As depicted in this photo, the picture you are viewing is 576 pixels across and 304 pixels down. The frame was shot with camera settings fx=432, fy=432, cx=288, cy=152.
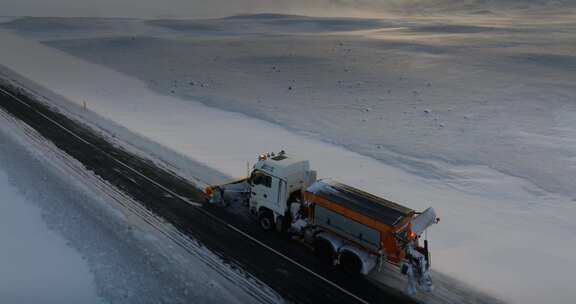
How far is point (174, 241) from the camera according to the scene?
1730 cm

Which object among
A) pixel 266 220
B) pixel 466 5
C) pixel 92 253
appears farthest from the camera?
pixel 466 5

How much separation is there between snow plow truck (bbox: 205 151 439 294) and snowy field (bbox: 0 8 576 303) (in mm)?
2775

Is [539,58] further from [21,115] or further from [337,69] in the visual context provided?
[21,115]

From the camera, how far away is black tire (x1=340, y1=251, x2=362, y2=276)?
15.3 meters

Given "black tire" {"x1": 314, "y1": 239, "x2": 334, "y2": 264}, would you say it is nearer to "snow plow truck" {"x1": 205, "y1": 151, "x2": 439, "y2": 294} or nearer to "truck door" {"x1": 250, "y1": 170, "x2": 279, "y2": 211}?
"snow plow truck" {"x1": 205, "y1": 151, "x2": 439, "y2": 294}

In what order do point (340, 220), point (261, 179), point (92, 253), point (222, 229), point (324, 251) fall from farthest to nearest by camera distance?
point (222, 229)
point (261, 179)
point (324, 251)
point (92, 253)
point (340, 220)

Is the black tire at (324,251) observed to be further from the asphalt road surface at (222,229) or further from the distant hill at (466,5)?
the distant hill at (466,5)

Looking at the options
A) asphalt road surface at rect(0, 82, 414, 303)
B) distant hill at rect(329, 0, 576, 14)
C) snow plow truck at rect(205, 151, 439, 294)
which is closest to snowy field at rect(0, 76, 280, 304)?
asphalt road surface at rect(0, 82, 414, 303)

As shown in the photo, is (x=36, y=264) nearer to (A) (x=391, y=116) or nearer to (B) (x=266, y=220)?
(B) (x=266, y=220)

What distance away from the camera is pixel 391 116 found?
34.9m

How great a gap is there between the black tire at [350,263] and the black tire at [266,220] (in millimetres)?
3642

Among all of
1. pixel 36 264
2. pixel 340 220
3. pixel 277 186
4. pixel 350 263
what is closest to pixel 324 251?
pixel 350 263

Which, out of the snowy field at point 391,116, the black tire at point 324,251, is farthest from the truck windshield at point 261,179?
the snowy field at point 391,116

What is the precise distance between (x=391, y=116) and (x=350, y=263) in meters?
21.3
